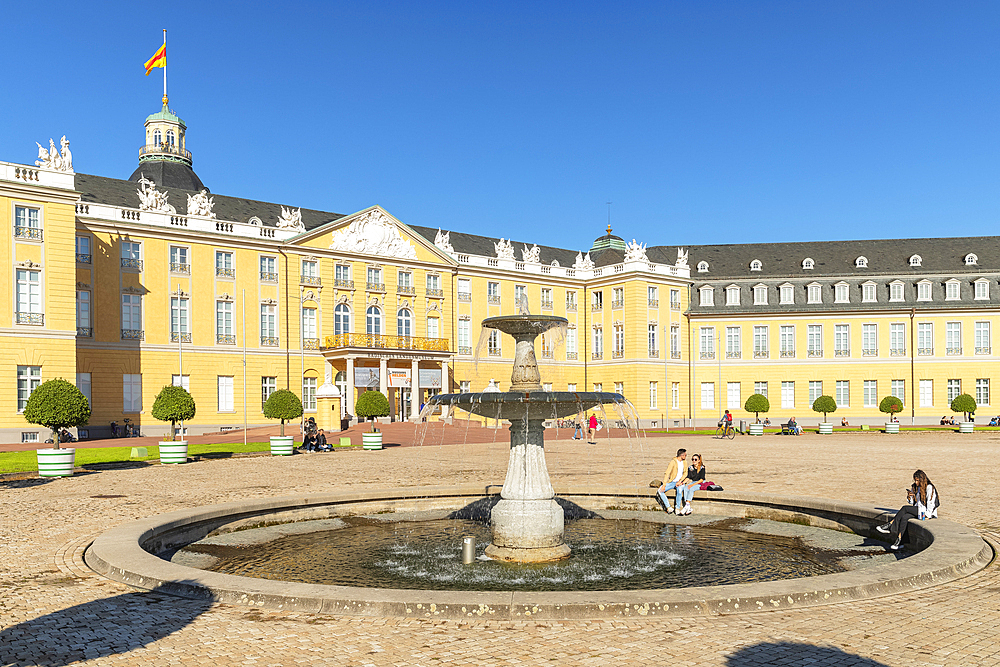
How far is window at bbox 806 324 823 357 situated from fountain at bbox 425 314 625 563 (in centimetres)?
5959

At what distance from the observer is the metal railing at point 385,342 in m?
56.4

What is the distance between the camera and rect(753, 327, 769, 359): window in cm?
6831

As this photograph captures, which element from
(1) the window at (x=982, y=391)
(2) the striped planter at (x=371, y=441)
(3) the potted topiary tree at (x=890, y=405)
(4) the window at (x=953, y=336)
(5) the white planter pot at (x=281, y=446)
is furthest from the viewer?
(4) the window at (x=953, y=336)

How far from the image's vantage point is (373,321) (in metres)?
60.2

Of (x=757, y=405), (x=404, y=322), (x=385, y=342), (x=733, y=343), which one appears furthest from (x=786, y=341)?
(x=385, y=342)

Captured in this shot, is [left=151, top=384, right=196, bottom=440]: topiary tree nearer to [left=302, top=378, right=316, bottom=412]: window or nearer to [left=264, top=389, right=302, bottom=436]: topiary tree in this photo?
[left=264, top=389, right=302, bottom=436]: topiary tree

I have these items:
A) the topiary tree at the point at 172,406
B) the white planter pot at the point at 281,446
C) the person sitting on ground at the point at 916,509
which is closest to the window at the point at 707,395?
the white planter pot at the point at 281,446

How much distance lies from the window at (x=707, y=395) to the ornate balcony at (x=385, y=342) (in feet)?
74.1

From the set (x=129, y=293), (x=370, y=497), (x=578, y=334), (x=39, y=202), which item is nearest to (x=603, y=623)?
(x=370, y=497)

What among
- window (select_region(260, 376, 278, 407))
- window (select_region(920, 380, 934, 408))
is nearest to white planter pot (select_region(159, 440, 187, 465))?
window (select_region(260, 376, 278, 407))

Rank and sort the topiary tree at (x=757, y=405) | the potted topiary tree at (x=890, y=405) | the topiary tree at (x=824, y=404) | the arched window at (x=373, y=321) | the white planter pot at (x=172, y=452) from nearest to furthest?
the white planter pot at (x=172, y=452), the potted topiary tree at (x=890, y=405), the topiary tree at (x=757, y=405), the arched window at (x=373, y=321), the topiary tree at (x=824, y=404)

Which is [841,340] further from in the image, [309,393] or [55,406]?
[55,406]

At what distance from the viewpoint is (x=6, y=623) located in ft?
25.2

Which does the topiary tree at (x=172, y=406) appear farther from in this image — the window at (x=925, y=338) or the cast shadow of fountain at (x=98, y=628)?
the window at (x=925, y=338)
